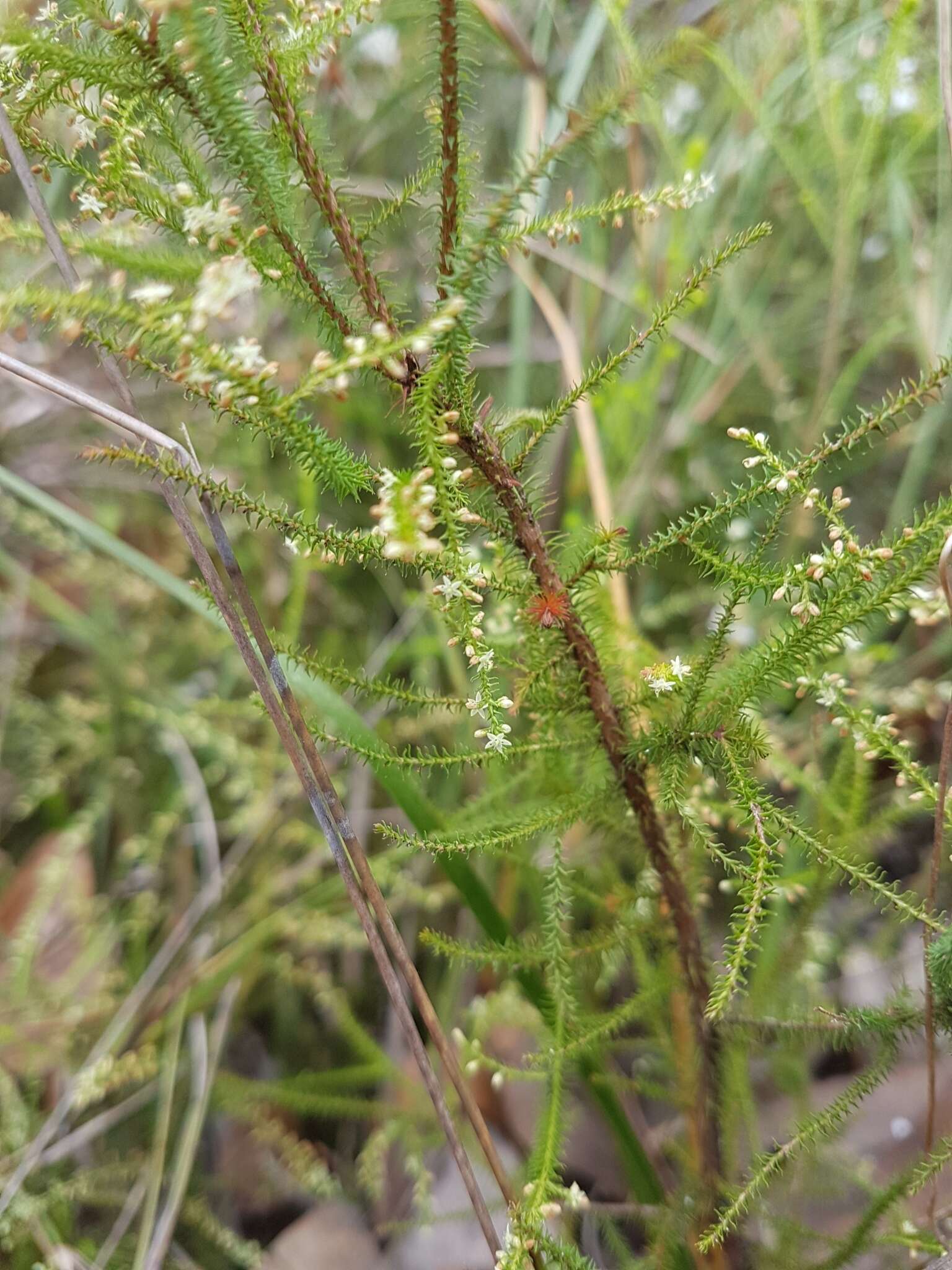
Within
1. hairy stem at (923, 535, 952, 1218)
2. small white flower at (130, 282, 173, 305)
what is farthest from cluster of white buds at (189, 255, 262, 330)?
hairy stem at (923, 535, 952, 1218)

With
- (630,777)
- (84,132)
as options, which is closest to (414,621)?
(630,777)

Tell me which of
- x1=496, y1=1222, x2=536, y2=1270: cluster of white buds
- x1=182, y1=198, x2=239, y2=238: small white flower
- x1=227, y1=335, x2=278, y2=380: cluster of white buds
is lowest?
x1=496, y1=1222, x2=536, y2=1270: cluster of white buds

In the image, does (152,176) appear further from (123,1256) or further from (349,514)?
(123,1256)

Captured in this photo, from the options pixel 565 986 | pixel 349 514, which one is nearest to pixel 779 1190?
pixel 565 986

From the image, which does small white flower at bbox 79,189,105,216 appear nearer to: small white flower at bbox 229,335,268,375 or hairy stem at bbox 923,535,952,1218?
small white flower at bbox 229,335,268,375

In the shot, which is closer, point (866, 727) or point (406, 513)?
point (406, 513)

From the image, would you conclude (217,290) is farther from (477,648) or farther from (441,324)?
(477,648)
